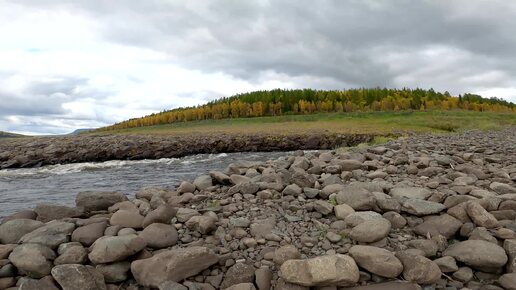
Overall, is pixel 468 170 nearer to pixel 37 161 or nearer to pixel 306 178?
pixel 306 178

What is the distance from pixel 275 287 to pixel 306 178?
3.29 m

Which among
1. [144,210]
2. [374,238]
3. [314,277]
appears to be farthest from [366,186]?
[144,210]

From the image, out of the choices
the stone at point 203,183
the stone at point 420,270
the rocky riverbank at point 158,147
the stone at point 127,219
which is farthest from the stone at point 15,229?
the rocky riverbank at point 158,147

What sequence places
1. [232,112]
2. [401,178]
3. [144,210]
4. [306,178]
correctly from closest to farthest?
[144,210] < [306,178] < [401,178] < [232,112]

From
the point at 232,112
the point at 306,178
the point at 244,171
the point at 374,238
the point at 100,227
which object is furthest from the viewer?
the point at 232,112

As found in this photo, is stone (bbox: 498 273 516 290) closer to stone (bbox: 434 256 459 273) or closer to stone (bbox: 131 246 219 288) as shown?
stone (bbox: 434 256 459 273)

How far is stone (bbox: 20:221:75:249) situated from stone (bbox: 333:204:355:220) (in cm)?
402

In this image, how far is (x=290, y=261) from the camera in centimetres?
434

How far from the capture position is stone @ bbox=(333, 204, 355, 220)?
5672 millimetres

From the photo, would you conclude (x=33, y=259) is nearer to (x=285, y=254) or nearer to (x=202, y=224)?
(x=202, y=224)

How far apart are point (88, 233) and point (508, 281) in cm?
541

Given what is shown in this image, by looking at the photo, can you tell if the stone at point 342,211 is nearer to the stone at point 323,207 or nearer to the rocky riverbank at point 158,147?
the stone at point 323,207

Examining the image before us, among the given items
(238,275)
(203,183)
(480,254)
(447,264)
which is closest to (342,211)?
(447,264)

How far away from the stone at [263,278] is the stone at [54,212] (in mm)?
3710
